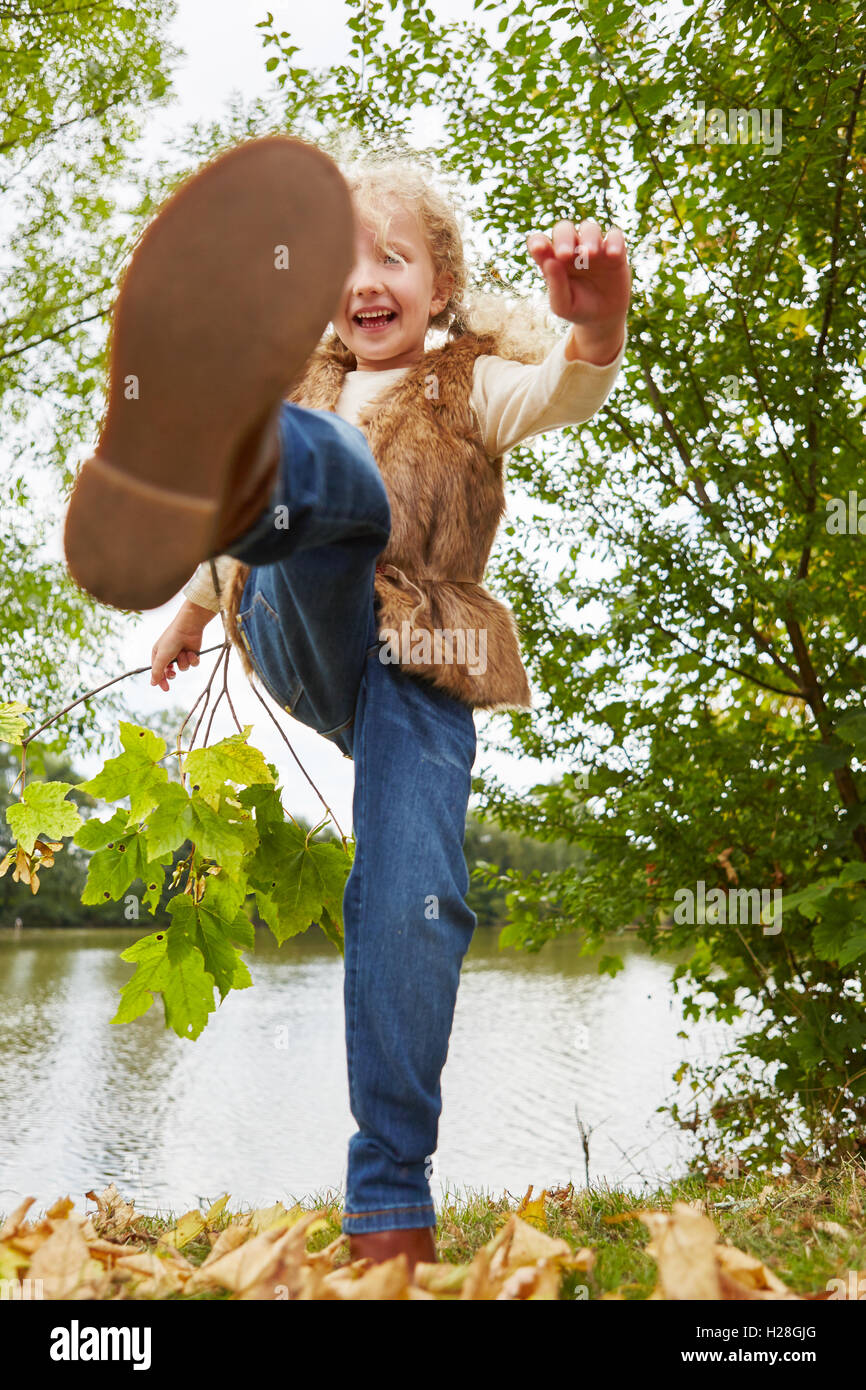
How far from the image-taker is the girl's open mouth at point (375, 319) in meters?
1.76

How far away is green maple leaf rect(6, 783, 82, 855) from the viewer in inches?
80.0

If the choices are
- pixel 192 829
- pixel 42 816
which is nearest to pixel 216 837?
pixel 192 829

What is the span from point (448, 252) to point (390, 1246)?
1.49 meters

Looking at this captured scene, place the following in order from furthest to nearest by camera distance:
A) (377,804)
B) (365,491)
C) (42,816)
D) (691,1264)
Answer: (42,816)
(377,804)
(365,491)
(691,1264)

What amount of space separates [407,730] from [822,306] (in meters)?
2.38

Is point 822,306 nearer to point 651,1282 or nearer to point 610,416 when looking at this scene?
point 610,416

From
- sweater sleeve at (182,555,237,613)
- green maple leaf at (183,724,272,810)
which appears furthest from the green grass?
sweater sleeve at (182,555,237,613)

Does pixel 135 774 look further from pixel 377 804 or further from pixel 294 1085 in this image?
pixel 294 1085

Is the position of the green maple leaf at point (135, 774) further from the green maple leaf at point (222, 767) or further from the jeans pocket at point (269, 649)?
the jeans pocket at point (269, 649)

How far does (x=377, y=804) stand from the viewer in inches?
57.4

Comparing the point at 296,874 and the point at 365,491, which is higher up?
the point at 365,491

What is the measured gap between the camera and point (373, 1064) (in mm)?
1360

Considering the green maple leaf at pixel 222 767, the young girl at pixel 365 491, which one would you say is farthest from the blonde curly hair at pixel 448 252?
the green maple leaf at pixel 222 767
